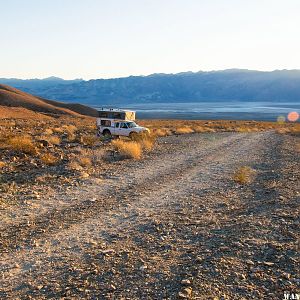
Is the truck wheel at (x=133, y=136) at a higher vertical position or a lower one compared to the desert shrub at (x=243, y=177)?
lower

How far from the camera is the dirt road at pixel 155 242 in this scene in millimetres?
6152

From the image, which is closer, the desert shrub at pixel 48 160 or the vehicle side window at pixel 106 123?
the desert shrub at pixel 48 160

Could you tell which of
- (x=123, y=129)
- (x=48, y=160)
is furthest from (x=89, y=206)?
(x=123, y=129)

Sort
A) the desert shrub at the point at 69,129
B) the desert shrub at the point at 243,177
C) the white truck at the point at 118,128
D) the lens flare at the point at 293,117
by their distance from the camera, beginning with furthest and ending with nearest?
the lens flare at the point at 293,117 < the desert shrub at the point at 69,129 < the white truck at the point at 118,128 < the desert shrub at the point at 243,177

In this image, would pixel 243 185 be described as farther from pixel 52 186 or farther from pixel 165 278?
pixel 165 278

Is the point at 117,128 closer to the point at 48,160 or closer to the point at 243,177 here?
the point at 48,160

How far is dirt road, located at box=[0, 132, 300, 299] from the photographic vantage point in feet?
20.2

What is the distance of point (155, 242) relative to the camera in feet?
26.5

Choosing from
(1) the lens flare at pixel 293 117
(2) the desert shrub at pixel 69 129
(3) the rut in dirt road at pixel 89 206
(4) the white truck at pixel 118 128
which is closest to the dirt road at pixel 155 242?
(3) the rut in dirt road at pixel 89 206

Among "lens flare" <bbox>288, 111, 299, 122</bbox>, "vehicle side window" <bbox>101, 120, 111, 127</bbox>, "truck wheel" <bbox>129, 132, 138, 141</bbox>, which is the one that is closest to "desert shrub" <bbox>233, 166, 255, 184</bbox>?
"truck wheel" <bbox>129, 132, 138, 141</bbox>

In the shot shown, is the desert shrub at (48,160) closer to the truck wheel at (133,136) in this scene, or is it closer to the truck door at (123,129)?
the truck wheel at (133,136)

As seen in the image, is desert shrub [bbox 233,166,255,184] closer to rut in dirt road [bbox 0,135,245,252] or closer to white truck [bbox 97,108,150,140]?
rut in dirt road [bbox 0,135,245,252]

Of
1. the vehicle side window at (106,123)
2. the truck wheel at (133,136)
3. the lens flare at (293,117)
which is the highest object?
the vehicle side window at (106,123)

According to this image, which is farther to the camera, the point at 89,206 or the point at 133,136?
the point at 133,136
